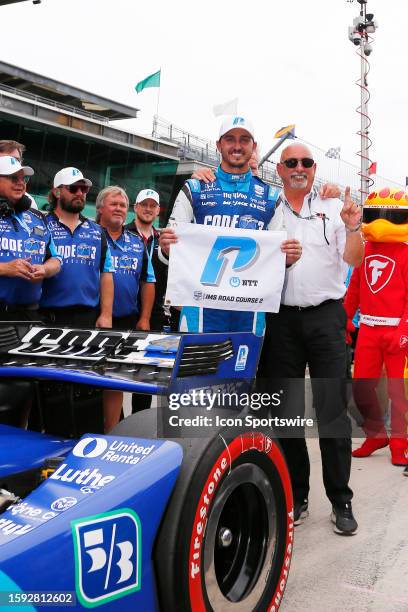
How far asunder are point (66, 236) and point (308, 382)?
1741 millimetres

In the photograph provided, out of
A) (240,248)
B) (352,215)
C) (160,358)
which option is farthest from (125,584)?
(352,215)

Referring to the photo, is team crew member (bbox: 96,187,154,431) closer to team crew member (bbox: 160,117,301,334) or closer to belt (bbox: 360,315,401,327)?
team crew member (bbox: 160,117,301,334)

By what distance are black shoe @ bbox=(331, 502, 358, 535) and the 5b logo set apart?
178cm

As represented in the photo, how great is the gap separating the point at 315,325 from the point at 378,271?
155 cm

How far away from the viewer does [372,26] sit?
15820 mm

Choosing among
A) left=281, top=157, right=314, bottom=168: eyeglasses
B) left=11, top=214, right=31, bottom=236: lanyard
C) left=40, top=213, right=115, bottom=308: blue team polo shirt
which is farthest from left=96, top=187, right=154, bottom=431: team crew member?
left=281, top=157, right=314, bottom=168: eyeglasses

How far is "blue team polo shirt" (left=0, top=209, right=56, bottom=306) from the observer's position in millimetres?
3482

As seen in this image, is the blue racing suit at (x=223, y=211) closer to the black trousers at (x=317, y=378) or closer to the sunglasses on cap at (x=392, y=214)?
the black trousers at (x=317, y=378)

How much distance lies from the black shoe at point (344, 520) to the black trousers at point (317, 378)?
1.4 inches

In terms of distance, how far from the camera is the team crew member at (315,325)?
327 centimetres

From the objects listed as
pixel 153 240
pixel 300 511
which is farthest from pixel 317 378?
pixel 153 240

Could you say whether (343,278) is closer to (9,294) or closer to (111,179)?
(9,294)

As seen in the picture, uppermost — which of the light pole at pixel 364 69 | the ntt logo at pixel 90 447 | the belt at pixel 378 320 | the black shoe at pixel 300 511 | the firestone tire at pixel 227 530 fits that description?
the light pole at pixel 364 69

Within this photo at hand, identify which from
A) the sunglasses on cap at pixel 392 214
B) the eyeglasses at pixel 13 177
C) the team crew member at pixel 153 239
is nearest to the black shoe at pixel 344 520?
the sunglasses on cap at pixel 392 214
